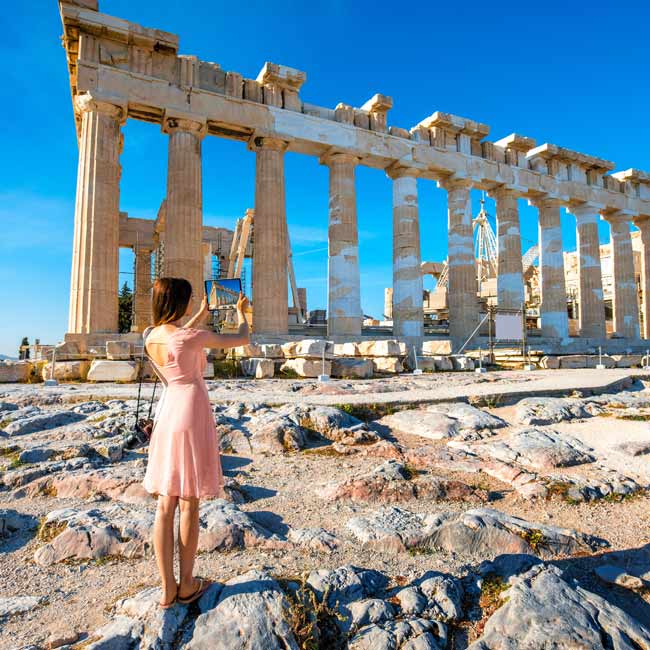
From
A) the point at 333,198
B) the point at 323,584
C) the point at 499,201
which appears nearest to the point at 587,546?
the point at 323,584

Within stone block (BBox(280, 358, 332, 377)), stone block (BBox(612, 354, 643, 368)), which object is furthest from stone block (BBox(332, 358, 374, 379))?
stone block (BBox(612, 354, 643, 368))

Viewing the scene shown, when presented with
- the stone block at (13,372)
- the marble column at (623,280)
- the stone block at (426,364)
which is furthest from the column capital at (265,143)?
the marble column at (623,280)

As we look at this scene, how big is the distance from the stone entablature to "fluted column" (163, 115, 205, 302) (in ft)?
2.65

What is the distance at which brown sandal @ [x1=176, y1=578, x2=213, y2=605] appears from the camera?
2.62 meters

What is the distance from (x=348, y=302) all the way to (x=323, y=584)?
1669 centimetres

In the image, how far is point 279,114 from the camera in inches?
723

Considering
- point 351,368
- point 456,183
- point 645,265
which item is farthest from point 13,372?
point 645,265

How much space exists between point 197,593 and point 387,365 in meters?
11.7

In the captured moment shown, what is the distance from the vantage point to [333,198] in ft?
64.8

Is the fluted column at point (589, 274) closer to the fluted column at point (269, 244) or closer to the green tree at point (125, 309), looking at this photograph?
the fluted column at point (269, 244)

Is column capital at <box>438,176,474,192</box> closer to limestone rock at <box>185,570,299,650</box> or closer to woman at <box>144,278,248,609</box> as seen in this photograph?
woman at <box>144,278,248,609</box>

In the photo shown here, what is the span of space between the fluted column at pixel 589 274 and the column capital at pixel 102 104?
893 inches

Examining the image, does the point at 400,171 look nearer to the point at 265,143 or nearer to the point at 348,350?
the point at 265,143

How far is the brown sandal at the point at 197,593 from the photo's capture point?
262 cm
